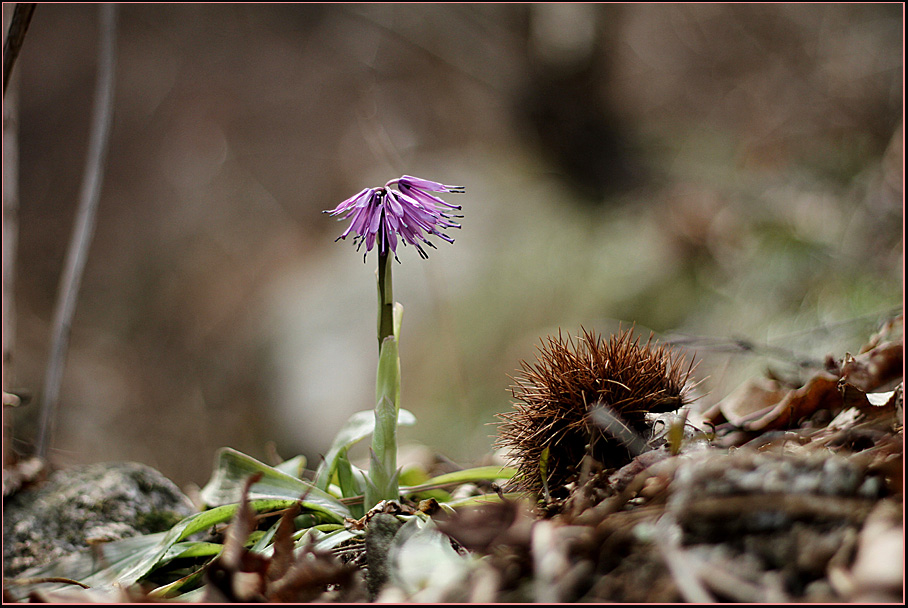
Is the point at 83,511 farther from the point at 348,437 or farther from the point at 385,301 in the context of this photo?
the point at 385,301

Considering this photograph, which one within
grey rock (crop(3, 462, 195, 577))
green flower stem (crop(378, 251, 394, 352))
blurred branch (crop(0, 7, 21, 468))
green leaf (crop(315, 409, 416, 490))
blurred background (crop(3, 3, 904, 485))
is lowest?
grey rock (crop(3, 462, 195, 577))

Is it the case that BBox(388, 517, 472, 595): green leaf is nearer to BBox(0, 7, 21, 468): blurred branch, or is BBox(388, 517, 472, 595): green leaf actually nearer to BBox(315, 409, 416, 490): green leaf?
BBox(315, 409, 416, 490): green leaf

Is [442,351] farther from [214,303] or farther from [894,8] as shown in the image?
[894,8]

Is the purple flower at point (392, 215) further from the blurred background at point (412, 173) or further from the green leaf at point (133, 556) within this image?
the blurred background at point (412, 173)

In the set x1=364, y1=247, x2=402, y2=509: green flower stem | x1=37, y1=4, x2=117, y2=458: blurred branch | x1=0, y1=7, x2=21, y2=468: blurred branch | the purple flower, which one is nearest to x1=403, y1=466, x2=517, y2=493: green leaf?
x1=364, y1=247, x2=402, y2=509: green flower stem

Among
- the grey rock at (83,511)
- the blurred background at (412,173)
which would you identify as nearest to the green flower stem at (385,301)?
the grey rock at (83,511)

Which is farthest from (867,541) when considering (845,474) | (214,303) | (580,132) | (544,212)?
(214,303)
